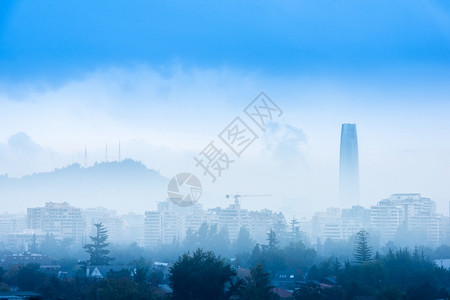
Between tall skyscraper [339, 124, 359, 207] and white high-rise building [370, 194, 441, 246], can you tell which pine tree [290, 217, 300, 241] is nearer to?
white high-rise building [370, 194, 441, 246]

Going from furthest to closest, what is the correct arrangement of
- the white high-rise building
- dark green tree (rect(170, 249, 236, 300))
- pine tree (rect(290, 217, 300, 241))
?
the white high-rise building → pine tree (rect(290, 217, 300, 241)) → dark green tree (rect(170, 249, 236, 300))

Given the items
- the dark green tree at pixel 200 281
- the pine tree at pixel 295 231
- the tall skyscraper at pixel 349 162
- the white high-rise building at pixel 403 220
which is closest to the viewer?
the dark green tree at pixel 200 281

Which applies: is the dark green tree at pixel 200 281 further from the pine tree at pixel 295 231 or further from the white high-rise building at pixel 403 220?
the white high-rise building at pixel 403 220

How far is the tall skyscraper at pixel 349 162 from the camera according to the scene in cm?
14188

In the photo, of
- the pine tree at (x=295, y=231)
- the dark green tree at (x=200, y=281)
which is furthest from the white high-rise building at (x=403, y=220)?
the dark green tree at (x=200, y=281)

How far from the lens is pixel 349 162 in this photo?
468 feet

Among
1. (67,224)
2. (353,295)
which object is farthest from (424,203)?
(353,295)

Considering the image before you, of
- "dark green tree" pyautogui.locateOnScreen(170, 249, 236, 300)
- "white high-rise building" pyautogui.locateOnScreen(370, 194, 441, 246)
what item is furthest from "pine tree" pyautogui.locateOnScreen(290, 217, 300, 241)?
"dark green tree" pyautogui.locateOnScreen(170, 249, 236, 300)

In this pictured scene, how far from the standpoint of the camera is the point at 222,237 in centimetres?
6053

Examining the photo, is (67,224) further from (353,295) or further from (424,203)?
(353,295)

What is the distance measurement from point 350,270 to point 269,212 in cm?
6242

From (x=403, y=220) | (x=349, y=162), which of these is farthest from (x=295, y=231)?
(x=349, y=162)

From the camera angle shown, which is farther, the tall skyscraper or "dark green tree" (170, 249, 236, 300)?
the tall skyscraper

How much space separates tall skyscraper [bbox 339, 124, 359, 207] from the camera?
141875 mm
